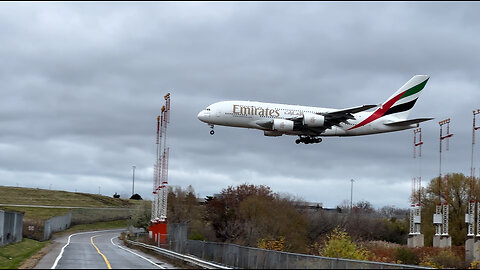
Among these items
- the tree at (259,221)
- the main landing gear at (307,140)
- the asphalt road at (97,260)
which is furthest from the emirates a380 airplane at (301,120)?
the tree at (259,221)

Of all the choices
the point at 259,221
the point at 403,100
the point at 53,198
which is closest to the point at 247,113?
the point at 403,100

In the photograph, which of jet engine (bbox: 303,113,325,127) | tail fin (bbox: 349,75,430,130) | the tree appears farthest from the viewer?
the tree

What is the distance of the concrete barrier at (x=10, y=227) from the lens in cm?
5544

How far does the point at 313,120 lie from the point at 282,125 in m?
2.63

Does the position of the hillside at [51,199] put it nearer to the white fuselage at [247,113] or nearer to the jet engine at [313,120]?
the white fuselage at [247,113]

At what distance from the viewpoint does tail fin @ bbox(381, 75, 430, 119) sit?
6844cm

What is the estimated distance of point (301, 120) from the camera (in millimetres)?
58312

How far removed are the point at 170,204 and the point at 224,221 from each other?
12348 mm

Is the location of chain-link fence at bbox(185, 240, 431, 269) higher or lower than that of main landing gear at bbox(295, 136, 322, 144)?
lower

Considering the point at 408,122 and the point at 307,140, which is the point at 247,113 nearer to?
the point at 307,140

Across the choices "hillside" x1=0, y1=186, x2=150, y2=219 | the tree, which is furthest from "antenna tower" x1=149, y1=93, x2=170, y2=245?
"hillside" x1=0, y1=186, x2=150, y2=219

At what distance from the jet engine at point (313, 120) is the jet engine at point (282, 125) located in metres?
1.17

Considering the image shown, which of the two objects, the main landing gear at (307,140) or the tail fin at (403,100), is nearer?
the main landing gear at (307,140)

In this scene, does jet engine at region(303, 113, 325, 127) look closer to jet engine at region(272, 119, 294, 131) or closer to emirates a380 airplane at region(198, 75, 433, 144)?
emirates a380 airplane at region(198, 75, 433, 144)
